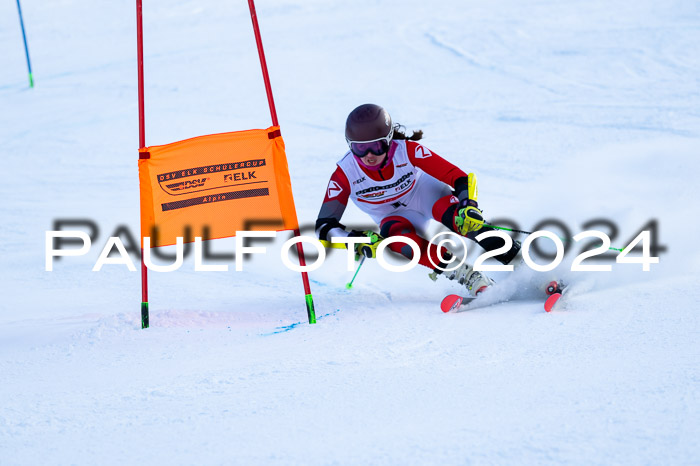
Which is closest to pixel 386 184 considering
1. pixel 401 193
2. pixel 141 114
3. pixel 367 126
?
pixel 401 193

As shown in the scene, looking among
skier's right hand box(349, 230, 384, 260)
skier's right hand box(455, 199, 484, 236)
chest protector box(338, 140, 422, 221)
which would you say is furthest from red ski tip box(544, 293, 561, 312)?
chest protector box(338, 140, 422, 221)

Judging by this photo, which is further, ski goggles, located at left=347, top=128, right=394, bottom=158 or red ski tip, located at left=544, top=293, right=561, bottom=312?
ski goggles, located at left=347, top=128, right=394, bottom=158

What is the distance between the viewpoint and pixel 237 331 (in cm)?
402

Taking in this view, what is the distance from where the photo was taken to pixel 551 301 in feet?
12.3

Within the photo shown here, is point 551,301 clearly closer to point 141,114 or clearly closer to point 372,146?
point 372,146

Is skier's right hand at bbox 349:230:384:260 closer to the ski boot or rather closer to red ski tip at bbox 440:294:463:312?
the ski boot

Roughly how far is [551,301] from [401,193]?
1.20 metres

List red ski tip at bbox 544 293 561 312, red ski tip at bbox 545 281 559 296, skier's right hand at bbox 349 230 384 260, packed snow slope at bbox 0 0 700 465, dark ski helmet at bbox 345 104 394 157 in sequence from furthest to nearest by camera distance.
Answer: skier's right hand at bbox 349 230 384 260 → dark ski helmet at bbox 345 104 394 157 → red ski tip at bbox 545 281 559 296 → red ski tip at bbox 544 293 561 312 → packed snow slope at bbox 0 0 700 465

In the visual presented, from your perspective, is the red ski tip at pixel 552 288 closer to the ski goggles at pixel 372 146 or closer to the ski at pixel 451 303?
the ski at pixel 451 303

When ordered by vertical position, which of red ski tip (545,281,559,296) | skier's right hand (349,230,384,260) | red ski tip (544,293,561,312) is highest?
skier's right hand (349,230,384,260)

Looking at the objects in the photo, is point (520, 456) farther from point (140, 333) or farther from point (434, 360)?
point (140, 333)

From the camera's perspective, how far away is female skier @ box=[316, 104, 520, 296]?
4.15 meters

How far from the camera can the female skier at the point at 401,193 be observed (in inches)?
163

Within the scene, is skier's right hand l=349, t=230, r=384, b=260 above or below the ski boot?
above
